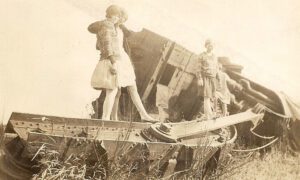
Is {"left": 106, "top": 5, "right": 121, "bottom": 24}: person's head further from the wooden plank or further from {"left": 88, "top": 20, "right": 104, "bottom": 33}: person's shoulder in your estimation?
the wooden plank

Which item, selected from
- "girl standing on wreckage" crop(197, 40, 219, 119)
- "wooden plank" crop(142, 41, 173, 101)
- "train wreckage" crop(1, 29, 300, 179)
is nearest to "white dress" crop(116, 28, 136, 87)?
"train wreckage" crop(1, 29, 300, 179)

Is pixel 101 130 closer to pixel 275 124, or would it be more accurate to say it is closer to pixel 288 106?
pixel 275 124

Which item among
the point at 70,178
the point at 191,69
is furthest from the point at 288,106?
the point at 70,178

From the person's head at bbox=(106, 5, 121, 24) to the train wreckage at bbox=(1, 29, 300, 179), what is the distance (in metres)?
1.45

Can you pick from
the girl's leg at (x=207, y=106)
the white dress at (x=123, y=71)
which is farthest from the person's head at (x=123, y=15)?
the girl's leg at (x=207, y=106)

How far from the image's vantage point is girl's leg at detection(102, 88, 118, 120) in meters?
5.33

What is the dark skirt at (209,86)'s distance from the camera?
753 centimetres

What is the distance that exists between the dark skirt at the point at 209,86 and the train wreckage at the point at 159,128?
32cm

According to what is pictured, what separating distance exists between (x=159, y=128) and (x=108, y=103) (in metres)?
1.05

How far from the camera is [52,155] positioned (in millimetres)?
3846

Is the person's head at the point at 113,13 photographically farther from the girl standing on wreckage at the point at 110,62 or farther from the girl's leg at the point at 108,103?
the girl's leg at the point at 108,103

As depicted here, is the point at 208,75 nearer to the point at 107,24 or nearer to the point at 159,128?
the point at 107,24

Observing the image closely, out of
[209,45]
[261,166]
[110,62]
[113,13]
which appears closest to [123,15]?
[113,13]

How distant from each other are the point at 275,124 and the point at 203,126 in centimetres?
259
